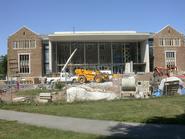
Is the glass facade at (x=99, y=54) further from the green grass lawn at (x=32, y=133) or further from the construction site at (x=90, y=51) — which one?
the green grass lawn at (x=32, y=133)

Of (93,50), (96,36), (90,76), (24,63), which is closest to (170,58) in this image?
(96,36)

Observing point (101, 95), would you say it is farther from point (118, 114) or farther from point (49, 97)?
point (118, 114)

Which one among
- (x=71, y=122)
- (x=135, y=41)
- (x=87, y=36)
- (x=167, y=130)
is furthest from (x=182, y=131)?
(x=135, y=41)

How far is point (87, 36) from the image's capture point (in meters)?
101

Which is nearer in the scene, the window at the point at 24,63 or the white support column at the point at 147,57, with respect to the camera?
the window at the point at 24,63

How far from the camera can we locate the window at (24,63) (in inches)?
4028

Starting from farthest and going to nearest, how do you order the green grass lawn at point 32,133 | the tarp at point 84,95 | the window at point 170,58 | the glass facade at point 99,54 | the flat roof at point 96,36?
the glass facade at point 99,54 → the window at point 170,58 → the flat roof at point 96,36 → the tarp at point 84,95 → the green grass lawn at point 32,133

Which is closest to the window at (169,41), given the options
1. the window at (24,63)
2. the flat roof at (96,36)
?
the flat roof at (96,36)

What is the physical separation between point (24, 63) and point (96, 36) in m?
22.3

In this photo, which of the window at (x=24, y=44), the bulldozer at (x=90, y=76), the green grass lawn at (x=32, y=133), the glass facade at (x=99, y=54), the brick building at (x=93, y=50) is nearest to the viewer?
the green grass lawn at (x=32, y=133)

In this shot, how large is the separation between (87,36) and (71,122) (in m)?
87.9

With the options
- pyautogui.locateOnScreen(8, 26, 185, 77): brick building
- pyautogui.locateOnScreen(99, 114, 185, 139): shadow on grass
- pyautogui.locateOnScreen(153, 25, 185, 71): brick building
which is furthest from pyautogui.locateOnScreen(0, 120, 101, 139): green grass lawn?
pyautogui.locateOnScreen(153, 25, 185, 71): brick building

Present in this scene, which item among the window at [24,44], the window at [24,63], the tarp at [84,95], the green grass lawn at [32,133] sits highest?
the window at [24,44]

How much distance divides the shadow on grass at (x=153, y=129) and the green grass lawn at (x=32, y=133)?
113 centimetres
